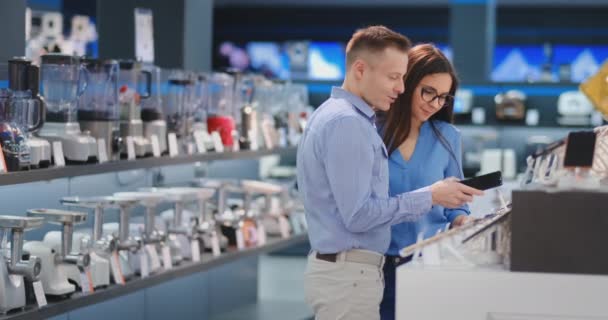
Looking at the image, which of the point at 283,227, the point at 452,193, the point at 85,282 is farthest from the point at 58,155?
the point at 283,227

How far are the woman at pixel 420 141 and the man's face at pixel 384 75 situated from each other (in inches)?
13.6

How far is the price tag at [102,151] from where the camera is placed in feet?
14.9

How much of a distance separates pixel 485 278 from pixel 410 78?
1208 millimetres

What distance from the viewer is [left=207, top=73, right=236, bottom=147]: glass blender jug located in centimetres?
595

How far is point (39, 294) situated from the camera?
12.9 ft

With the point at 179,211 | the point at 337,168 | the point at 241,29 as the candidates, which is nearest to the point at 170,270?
the point at 179,211

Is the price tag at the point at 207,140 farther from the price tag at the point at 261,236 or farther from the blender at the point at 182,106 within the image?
the price tag at the point at 261,236

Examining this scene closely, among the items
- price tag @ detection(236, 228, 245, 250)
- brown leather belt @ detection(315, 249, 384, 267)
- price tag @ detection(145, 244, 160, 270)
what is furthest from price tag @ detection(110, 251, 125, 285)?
brown leather belt @ detection(315, 249, 384, 267)

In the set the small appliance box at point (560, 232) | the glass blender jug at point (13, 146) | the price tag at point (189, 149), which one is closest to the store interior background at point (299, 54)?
the price tag at point (189, 149)

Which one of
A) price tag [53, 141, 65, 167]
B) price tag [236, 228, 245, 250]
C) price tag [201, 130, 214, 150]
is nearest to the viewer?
price tag [53, 141, 65, 167]

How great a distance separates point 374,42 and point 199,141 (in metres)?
2.55

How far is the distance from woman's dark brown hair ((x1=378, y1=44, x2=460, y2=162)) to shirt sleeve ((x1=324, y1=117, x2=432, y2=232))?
1.74 ft

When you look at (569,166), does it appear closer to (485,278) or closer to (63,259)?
(485,278)

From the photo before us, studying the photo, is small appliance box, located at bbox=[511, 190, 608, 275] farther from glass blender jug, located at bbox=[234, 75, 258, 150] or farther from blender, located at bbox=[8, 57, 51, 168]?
glass blender jug, located at bbox=[234, 75, 258, 150]
